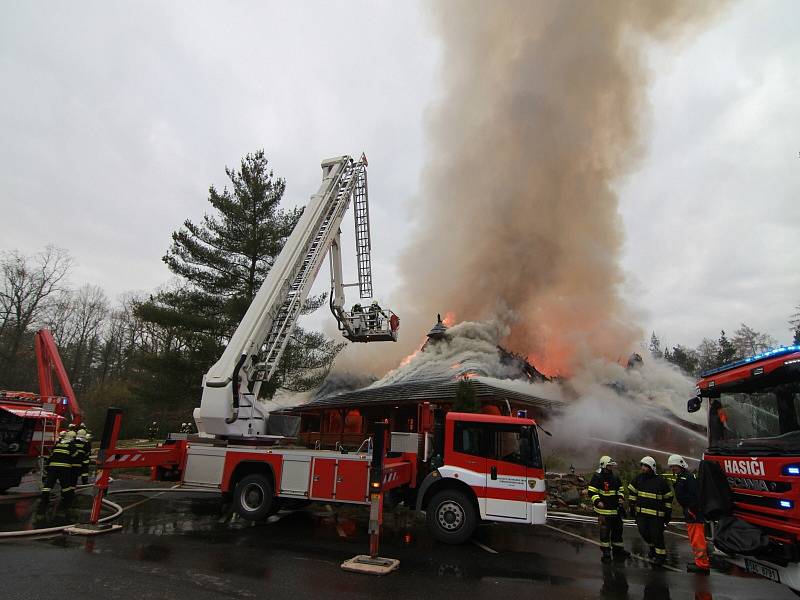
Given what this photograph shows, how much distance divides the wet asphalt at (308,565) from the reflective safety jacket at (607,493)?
2.46 ft

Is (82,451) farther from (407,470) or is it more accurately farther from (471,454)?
(471,454)

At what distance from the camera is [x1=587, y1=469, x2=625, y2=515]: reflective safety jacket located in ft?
23.9

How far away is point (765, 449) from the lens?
16.7 feet

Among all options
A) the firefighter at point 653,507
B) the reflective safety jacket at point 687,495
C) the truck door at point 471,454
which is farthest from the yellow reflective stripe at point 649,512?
the truck door at point 471,454

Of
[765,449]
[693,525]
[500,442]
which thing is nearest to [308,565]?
[500,442]

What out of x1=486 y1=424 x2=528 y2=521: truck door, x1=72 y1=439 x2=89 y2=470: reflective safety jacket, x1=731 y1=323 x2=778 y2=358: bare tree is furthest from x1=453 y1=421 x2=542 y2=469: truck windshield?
Answer: x1=731 y1=323 x2=778 y2=358: bare tree

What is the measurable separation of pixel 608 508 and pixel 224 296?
1620cm

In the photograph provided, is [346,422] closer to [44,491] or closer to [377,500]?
[44,491]

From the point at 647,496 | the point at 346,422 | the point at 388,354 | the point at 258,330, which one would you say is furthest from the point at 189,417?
the point at 647,496

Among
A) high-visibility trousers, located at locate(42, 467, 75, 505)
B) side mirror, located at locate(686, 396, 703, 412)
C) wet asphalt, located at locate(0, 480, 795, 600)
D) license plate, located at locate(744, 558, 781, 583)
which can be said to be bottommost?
wet asphalt, located at locate(0, 480, 795, 600)

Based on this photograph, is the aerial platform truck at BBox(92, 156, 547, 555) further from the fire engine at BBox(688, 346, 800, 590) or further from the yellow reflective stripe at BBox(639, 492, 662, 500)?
the fire engine at BBox(688, 346, 800, 590)

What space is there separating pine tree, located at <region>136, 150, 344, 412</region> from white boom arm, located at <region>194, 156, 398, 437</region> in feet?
27.3

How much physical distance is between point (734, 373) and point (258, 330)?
7664mm

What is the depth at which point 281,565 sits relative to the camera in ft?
20.0
